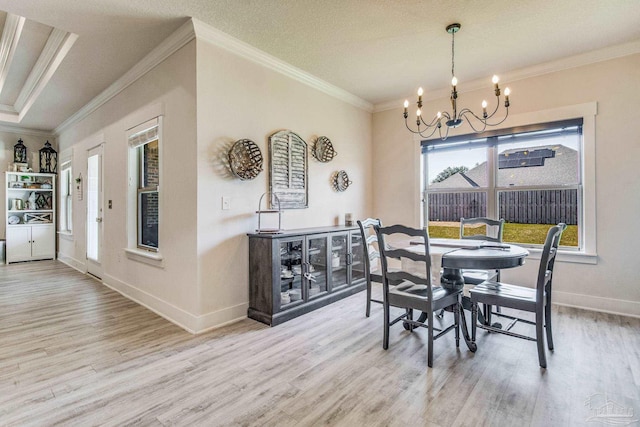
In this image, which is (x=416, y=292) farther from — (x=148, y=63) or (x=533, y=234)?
(x=148, y=63)

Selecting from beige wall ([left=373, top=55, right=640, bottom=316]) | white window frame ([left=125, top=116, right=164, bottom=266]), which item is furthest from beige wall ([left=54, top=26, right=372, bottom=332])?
beige wall ([left=373, top=55, right=640, bottom=316])

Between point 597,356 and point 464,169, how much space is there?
2608mm

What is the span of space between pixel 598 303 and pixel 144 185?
17.4ft

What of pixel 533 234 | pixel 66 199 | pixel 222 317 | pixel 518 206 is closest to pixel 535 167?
pixel 518 206

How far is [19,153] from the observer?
6.52 meters

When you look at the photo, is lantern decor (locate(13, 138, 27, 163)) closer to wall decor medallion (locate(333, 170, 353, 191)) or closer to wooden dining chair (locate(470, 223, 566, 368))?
wall decor medallion (locate(333, 170, 353, 191))

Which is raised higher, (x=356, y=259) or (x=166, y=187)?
(x=166, y=187)

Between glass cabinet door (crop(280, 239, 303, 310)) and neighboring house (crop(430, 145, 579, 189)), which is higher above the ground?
neighboring house (crop(430, 145, 579, 189))

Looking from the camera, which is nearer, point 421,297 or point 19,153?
point 421,297

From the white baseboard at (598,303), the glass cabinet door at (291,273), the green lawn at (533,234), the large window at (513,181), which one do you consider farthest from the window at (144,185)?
the white baseboard at (598,303)

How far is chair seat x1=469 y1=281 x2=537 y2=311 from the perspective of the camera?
2254 millimetres

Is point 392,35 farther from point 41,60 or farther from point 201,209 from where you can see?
point 41,60

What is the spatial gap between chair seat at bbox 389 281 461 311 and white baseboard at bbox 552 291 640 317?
196cm

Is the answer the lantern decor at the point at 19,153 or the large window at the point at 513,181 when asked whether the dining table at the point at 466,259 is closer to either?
the large window at the point at 513,181
